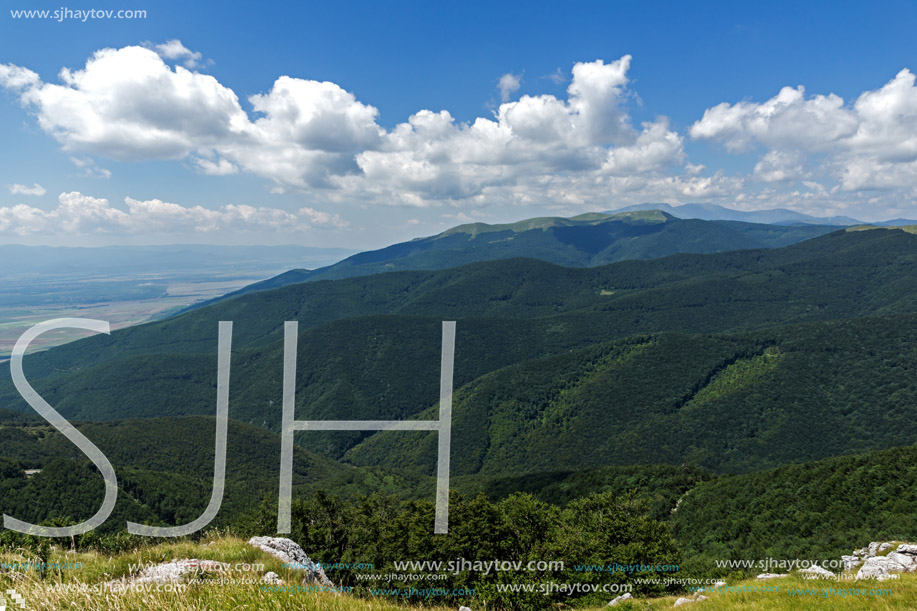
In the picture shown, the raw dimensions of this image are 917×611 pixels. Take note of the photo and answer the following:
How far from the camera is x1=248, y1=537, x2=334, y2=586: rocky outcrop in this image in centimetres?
1225

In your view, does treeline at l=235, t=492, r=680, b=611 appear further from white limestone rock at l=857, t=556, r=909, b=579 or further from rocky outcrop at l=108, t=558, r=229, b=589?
rocky outcrop at l=108, t=558, r=229, b=589

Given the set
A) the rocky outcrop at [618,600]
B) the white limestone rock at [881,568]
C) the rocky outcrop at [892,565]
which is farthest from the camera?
the rocky outcrop at [618,600]

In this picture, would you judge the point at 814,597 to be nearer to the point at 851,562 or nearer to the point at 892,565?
the point at 892,565

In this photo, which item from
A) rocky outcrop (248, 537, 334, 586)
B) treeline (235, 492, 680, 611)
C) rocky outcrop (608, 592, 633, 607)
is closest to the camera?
rocky outcrop (248, 537, 334, 586)

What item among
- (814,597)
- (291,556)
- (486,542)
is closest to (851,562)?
(814,597)

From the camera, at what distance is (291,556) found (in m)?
Answer: 14.0

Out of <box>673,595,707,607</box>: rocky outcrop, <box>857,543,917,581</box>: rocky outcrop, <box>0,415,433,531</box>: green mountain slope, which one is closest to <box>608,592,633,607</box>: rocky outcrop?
<box>673,595,707,607</box>: rocky outcrop

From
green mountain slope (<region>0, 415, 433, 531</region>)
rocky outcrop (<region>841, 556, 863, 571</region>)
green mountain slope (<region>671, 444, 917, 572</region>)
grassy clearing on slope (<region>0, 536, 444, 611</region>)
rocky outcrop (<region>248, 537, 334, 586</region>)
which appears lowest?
green mountain slope (<region>0, 415, 433, 531</region>)

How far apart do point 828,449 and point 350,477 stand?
15391 centimetres

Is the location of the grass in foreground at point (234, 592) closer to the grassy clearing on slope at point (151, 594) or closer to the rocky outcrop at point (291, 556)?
the grassy clearing on slope at point (151, 594)

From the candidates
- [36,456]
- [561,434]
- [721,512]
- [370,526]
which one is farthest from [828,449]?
[36,456]

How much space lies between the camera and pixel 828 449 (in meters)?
138

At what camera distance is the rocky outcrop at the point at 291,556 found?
1225 centimetres

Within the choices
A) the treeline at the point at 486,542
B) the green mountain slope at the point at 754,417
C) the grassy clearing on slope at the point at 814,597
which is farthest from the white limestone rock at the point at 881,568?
the green mountain slope at the point at 754,417
